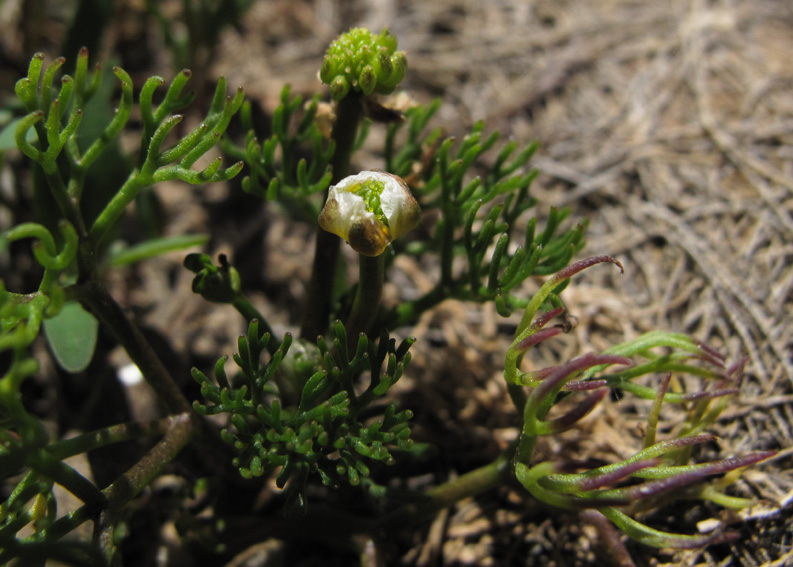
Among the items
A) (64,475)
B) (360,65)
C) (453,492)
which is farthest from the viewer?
(453,492)

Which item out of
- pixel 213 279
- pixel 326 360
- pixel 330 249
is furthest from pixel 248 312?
pixel 326 360

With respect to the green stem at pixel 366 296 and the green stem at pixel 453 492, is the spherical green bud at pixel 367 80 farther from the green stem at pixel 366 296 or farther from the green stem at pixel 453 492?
the green stem at pixel 453 492

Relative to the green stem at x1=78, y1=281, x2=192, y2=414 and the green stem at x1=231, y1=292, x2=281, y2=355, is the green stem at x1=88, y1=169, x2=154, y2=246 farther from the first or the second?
the green stem at x1=231, y1=292, x2=281, y2=355

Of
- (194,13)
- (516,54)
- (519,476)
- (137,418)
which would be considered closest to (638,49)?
(516,54)

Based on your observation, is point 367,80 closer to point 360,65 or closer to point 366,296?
point 360,65

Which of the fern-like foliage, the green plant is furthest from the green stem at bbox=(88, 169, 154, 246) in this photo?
the fern-like foliage

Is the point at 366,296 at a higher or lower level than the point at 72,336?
higher
